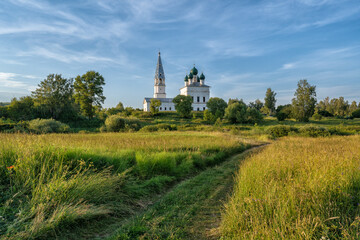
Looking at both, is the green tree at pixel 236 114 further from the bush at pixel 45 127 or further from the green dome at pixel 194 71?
the green dome at pixel 194 71

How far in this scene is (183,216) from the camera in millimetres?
4586

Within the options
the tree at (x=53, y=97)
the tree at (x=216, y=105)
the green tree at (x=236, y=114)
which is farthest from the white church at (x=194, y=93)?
the tree at (x=53, y=97)

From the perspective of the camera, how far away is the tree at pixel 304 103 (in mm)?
57997

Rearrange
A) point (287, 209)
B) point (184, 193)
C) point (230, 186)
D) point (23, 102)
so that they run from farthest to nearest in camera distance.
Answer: point (23, 102) < point (230, 186) < point (184, 193) < point (287, 209)

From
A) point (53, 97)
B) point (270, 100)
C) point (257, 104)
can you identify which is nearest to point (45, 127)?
point (53, 97)

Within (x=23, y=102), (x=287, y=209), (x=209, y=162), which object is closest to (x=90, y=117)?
(x=23, y=102)

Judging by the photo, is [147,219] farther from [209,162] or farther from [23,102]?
[23,102]

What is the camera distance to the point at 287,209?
11.4ft

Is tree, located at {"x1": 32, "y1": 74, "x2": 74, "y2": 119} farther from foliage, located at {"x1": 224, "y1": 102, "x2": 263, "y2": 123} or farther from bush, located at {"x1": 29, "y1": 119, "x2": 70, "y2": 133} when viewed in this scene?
foliage, located at {"x1": 224, "y1": 102, "x2": 263, "y2": 123}


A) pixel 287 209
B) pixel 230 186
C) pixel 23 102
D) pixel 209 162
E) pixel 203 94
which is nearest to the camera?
pixel 287 209

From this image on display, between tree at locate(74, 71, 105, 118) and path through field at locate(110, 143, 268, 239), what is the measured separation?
40.3 metres

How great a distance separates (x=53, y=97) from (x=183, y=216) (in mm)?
43235

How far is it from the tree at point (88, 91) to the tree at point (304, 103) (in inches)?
2021

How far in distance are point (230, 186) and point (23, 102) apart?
146ft
